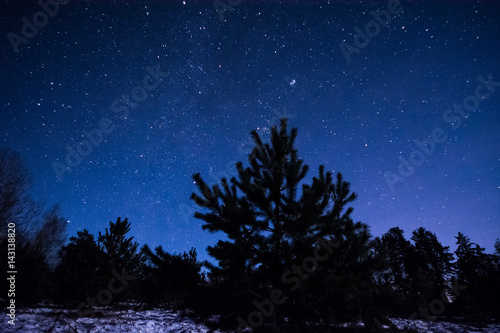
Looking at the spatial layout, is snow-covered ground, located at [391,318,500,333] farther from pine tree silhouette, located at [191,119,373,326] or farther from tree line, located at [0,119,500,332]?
pine tree silhouette, located at [191,119,373,326]

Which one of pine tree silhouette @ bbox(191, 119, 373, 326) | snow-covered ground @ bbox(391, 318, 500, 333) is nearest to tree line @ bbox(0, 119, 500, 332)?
pine tree silhouette @ bbox(191, 119, 373, 326)

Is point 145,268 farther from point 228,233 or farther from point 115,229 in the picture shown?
point 115,229

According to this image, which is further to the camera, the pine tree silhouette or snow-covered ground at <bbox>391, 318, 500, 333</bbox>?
snow-covered ground at <bbox>391, 318, 500, 333</bbox>

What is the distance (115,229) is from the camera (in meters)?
12.5

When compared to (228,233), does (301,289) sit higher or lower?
lower

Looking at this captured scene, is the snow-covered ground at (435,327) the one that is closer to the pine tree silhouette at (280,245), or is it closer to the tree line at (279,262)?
the tree line at (279,262)

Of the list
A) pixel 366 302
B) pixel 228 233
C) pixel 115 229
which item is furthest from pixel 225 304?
pixel 115 229

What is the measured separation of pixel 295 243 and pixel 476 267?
34830 millimetres

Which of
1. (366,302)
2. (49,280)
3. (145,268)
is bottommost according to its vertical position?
(49,280)

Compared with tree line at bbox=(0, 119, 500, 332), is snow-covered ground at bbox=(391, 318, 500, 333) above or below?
below

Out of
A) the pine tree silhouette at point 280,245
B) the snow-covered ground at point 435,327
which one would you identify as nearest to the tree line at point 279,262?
the pine tree silhouette at point 280,245

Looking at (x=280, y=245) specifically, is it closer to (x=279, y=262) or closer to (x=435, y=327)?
(x=279, y=262)

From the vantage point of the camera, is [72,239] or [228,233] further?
[72,239]

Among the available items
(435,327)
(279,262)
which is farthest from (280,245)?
(435,327)
